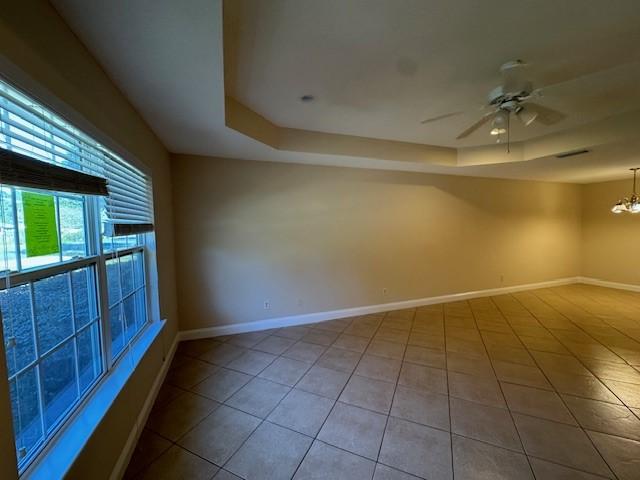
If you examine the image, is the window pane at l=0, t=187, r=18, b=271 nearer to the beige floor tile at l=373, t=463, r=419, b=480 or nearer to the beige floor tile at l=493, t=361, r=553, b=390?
the beige floor tile at l=373, t=463, r=419, b=480

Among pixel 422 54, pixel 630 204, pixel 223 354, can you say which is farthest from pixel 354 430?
pixel 630 204

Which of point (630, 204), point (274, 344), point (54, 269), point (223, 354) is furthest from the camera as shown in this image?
point (630, 204)

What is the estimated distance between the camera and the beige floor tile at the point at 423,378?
7.81ft

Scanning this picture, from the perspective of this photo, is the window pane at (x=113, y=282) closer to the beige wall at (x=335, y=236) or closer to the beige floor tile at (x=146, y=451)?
the beige floor tile at (x=146, y=451)

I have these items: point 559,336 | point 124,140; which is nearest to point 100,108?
point 124,140

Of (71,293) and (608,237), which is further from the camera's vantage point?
(608,237)

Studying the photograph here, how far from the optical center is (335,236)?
13.1 ft

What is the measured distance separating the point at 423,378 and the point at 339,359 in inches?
33.9

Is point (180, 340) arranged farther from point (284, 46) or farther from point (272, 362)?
point (284, 46)

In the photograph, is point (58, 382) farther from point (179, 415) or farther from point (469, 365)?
point (469, 365)

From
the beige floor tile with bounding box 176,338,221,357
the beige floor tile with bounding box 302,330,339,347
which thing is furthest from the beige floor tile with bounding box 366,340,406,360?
the beige floor tile with bounding box 176,338,221,357

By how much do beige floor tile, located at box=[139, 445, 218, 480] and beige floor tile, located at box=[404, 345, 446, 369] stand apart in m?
2.07

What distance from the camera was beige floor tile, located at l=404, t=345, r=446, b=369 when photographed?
279cm

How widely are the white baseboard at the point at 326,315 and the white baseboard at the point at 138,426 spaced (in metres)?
0.71
